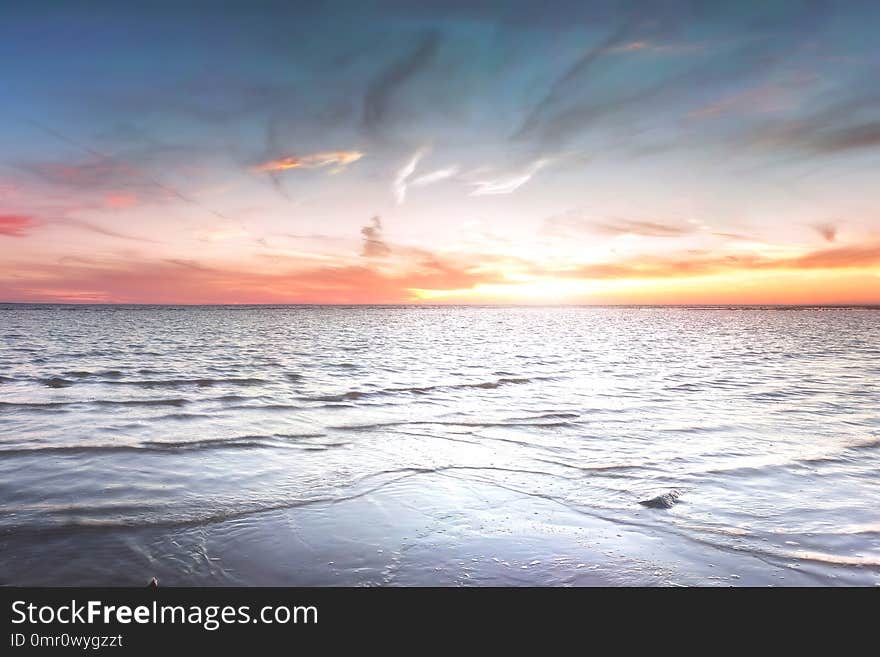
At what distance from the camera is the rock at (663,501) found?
25.5 ft

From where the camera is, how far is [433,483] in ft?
28.9

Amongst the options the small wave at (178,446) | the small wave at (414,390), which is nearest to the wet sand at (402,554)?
the small wave at (178,446)

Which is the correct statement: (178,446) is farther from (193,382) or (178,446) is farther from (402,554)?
(193,382)

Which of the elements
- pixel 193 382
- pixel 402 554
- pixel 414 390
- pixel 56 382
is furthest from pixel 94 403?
pixel 402 554

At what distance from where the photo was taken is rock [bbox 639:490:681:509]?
7.79 metres

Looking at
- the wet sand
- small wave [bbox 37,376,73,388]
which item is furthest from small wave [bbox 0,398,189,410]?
the wet sand

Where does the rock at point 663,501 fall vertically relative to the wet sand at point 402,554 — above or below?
below

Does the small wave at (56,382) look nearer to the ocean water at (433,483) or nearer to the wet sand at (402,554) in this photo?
the ocean water at (433,483)

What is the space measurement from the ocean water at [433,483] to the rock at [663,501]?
0.13 m

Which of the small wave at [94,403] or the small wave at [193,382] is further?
the small wave at [193,382]

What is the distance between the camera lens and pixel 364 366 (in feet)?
88.2

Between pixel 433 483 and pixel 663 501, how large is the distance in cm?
352

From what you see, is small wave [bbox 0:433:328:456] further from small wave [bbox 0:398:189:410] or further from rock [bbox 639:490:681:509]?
rock [bbox 639:490:681:509]
